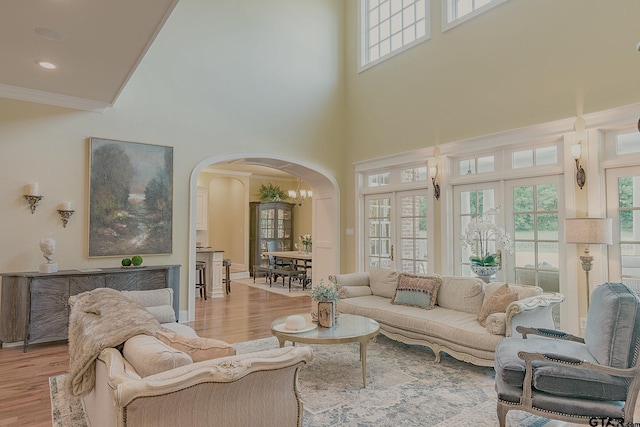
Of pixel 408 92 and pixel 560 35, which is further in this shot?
pixel 408 92

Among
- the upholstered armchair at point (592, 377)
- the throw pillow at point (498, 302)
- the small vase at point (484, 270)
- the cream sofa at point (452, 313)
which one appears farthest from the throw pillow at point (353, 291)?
the upholstered armchair at point (592, 377)

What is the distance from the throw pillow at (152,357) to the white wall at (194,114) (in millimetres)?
3981

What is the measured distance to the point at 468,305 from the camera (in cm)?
438

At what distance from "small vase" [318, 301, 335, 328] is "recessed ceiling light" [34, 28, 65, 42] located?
3340 mm

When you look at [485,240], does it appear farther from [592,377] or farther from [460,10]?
[460,10]

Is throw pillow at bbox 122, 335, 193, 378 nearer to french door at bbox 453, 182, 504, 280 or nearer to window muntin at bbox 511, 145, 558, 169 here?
french door at bbox 453, 182, 504, 280

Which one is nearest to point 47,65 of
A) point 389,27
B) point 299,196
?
point 389,27

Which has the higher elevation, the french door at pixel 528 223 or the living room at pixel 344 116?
the living room at pixel 344 116

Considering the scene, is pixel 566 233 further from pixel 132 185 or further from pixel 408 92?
pixel 132 185

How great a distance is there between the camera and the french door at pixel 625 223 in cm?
418

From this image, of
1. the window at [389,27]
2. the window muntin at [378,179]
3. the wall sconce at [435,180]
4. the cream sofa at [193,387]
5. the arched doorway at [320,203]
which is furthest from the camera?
the window muntin at [378,179]

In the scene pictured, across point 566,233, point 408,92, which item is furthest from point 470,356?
point 408,92

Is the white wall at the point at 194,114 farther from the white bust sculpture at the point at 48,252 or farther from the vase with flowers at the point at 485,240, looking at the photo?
the vase with flowers at the point at 485,240

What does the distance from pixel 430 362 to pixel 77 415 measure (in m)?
3.11
